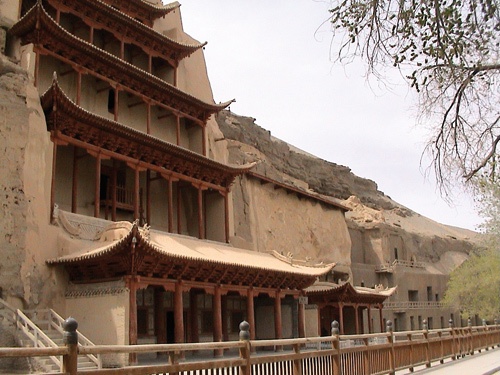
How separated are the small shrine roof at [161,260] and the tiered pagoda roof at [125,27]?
8517mm

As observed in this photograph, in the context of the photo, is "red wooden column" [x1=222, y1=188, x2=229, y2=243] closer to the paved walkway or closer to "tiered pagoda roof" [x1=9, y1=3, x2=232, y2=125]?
"tiered pagoda roof" [x1=9, y1=3, x2=232, y2=125]

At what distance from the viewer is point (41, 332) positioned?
13.9 m

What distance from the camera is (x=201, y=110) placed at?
1059 inches

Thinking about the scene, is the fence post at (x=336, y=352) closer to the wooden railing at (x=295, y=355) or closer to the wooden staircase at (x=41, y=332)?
the wooden railing at (x=295, y=355)

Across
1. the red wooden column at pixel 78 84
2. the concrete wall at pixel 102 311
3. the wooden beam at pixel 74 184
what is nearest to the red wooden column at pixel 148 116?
the red wooden column at pixel 78 84

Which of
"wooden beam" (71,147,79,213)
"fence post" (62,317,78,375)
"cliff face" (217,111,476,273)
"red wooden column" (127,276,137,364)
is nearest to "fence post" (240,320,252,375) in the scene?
"fence post" (62,317,78,375)

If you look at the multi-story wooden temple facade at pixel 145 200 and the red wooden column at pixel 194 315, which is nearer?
the multi-story wooden temple facade at pixel 145 200

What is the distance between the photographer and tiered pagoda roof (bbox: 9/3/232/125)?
1919 cm

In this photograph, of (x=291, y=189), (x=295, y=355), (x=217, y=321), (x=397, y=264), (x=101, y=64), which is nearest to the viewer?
(x=295, y=355)

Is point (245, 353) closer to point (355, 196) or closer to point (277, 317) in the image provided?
point (277, 317)

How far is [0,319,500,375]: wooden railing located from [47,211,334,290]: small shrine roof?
3075 millimetres

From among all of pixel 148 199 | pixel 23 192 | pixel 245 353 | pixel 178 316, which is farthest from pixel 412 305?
pixel 245 353

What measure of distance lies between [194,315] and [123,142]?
6642mm

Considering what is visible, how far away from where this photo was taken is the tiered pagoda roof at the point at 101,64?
1919 centimetres
